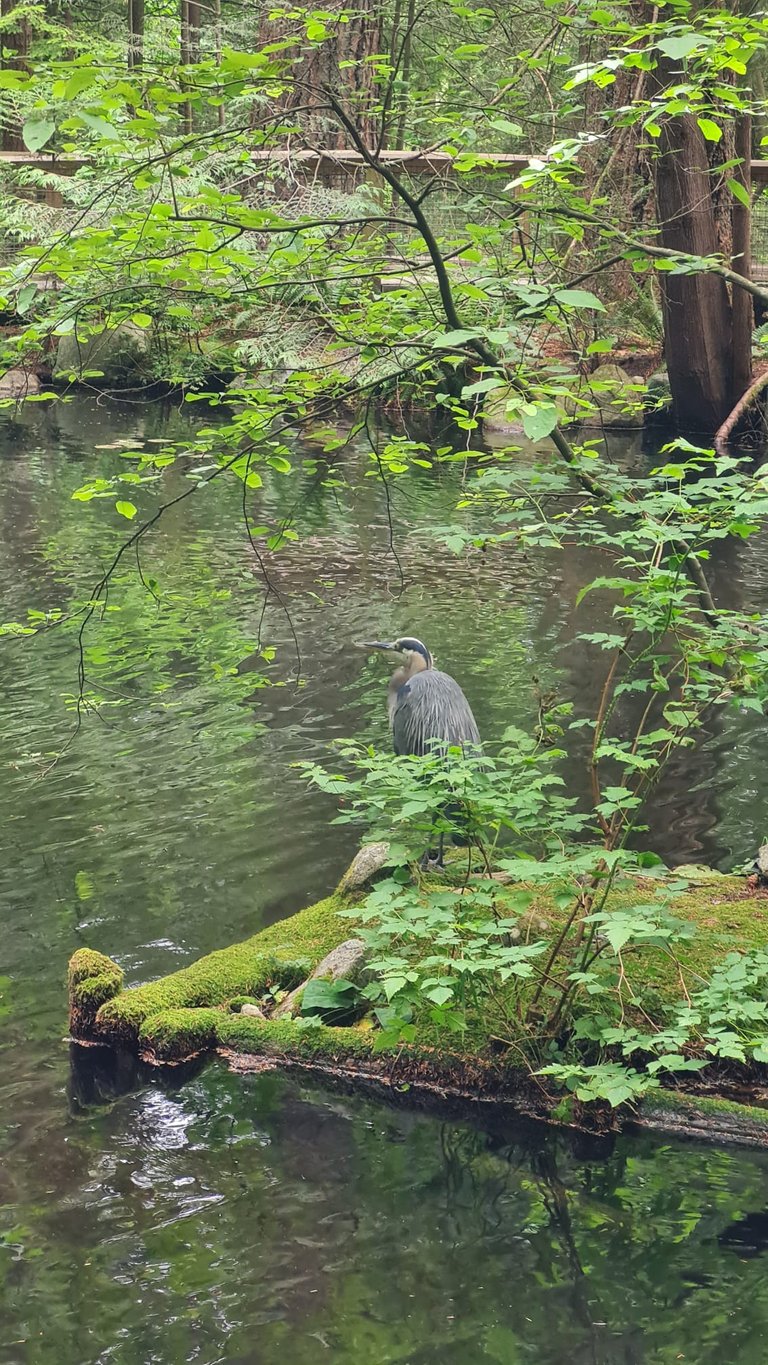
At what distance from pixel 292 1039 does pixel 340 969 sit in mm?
310

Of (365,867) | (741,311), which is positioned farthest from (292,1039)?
(741,311)

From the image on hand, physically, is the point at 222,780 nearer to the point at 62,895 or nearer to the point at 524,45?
the point at 62,895

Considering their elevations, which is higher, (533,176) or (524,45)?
(524,45)

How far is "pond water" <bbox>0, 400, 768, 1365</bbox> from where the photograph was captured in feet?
10.2

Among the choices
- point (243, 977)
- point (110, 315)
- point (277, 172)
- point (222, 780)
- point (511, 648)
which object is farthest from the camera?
point (511, 648)

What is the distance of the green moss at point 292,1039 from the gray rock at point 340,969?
0.11 m

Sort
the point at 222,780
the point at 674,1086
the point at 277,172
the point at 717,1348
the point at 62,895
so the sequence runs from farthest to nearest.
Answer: the point at 222,780
the point at 62,895
the point at 277,172
the point at 674,1086
the point at 717,1348

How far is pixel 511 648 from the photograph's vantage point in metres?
8.58

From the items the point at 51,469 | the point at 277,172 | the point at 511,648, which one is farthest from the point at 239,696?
the point at 51,469

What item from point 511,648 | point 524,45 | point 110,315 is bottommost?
point 511,648

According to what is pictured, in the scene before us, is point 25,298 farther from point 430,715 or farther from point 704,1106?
point 430,715

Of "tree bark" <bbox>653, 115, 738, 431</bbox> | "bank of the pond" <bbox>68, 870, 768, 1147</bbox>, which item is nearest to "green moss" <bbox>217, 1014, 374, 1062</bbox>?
"bank of the pond" <bbox>68, 870, 768, 1147</bbox>

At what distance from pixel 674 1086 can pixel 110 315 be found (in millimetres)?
2775

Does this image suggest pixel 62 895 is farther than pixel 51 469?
No
